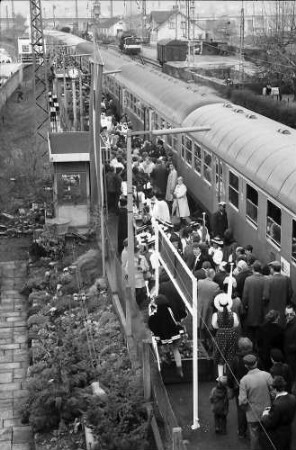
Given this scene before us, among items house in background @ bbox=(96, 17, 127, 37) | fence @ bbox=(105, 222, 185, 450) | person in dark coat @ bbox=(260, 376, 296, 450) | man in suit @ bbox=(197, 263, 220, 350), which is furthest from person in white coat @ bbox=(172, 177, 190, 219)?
house in background @ bbox=(96, 17, 127, 37)

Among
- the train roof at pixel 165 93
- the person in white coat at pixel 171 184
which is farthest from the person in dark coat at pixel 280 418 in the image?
the train roof at pixel 165 93

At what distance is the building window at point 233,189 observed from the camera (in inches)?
632

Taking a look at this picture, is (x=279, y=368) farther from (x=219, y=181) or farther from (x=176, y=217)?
(x=176, y=217)

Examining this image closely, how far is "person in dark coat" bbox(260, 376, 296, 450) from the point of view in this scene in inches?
335

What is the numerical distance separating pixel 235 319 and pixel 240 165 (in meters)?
5.53

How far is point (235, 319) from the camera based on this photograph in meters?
10.6

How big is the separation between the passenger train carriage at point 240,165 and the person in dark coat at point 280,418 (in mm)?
3924

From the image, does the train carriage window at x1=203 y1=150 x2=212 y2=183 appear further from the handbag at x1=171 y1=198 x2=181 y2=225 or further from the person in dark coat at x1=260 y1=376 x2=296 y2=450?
the person in dark coat at x1=260 y1=376 x2=296 y2=450

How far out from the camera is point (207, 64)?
5091 cm

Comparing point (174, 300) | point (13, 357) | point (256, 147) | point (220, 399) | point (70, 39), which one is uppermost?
point (70, 39)

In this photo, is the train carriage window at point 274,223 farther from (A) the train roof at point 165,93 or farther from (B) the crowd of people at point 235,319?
(A) the train roof at point 165,93

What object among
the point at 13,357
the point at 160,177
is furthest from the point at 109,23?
the point at 13,357

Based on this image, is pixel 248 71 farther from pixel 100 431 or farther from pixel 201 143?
pixel 100 431

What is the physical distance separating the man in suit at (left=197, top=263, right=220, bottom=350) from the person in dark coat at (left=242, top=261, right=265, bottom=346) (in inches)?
17.4
